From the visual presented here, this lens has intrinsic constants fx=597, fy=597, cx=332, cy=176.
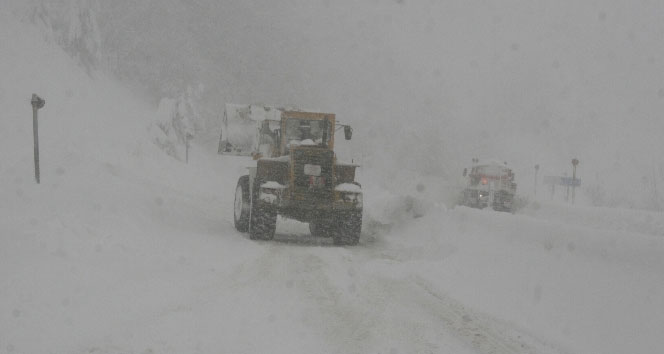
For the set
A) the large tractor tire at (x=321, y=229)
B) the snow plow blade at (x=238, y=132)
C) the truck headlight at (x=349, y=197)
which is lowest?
the large tractor tire at (x=321, y=229)

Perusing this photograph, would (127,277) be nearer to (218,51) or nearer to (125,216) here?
(125,216)

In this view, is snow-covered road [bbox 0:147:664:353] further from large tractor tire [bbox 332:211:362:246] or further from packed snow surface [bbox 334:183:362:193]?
packed snow surface [bbox 334:183:362:193]

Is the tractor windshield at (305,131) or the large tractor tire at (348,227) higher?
the tractor windshield at (305,131)

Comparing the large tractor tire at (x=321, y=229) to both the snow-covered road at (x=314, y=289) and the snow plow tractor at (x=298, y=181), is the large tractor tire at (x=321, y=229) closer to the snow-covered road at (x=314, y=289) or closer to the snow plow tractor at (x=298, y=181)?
the snow plow tractor at (x=298, y=181)

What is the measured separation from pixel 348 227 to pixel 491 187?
15.6m

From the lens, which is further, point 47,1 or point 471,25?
point 471,25

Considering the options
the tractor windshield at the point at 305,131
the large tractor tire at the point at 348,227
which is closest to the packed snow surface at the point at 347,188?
the large tractor tire at the point at 348,227

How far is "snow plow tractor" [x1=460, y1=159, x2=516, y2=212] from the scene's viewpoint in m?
26.1

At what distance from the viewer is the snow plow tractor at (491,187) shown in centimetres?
2608

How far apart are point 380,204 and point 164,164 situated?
62.9 feet

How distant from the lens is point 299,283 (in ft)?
26.0

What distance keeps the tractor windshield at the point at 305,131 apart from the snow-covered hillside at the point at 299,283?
223cm

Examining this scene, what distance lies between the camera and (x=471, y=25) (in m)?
128

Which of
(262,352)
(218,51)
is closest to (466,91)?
(218,51)
